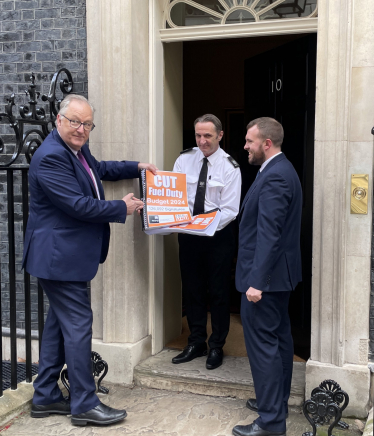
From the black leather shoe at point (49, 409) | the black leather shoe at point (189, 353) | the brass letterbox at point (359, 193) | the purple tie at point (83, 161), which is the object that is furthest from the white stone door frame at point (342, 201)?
the black leather shoe at point (49, 409)

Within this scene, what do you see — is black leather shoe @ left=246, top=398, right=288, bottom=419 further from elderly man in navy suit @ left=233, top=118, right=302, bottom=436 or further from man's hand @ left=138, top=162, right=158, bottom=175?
man's hand @ left=138, top=162, right=158, bottom=175

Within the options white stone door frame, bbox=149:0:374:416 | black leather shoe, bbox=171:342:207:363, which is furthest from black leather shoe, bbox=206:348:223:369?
white stone door frame, bbox=149:0:374:416

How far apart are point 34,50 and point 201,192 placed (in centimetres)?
193

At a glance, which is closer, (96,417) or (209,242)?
(96,417)

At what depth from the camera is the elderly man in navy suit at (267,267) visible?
3.32 m

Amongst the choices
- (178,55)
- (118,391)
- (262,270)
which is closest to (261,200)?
(262,270)

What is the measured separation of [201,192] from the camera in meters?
4.46

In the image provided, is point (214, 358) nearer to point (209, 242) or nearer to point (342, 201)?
point (209, 242)

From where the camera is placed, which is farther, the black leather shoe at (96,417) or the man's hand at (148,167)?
the man's hand at (148,167)

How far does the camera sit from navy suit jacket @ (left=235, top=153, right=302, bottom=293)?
329 cm

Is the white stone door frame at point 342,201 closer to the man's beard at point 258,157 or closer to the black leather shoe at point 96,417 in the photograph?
the man's beard at point 258,157

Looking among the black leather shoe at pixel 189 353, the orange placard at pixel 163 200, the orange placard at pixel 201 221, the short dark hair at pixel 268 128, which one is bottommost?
the black leather shoe at pixel 189 353

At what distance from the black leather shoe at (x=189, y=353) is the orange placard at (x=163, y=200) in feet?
3.92

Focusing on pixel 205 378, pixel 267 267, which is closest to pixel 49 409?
pixel 205 378
